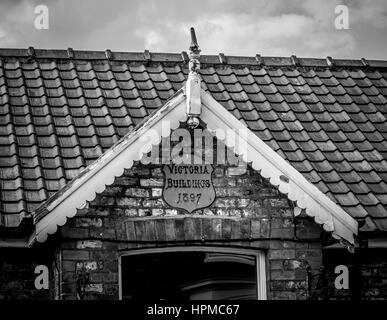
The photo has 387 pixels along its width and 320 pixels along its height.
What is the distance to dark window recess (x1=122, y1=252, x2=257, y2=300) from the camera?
10797 mm

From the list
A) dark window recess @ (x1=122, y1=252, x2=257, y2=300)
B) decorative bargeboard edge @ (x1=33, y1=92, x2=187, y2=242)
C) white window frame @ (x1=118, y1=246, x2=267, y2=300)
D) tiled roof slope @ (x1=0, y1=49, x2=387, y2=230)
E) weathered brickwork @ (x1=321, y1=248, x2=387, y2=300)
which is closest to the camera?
decorative bargeboard edge @ (x1=33, y1=92, x2=187, y2=242)

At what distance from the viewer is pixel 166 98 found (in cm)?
1251

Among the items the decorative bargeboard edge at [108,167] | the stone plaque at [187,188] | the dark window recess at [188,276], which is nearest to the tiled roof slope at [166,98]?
the decorative bargeboard edge at [108,167]

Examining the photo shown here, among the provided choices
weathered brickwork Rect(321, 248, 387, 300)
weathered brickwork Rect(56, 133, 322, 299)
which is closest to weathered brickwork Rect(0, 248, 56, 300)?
weathered brickwork Rect(56, 133, 322, 299)

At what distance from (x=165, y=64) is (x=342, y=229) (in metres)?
4.36

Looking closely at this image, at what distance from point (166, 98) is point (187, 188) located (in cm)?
208

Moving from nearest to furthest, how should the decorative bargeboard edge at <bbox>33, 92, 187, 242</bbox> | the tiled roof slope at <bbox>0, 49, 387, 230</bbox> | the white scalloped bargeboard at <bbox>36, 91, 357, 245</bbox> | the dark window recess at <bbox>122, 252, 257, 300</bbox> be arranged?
the decorative bargeboard edge at <bbox>33, 92, 187, 242</bbox>, the white scalloped bargeboard at <bbox>36, 91, 357, 245</bbox>, the dark window recess at <bbox>122, 252, 257, 300</bbox>, the tiled roof slope at <bbox>0, 49, 387, 230</bbox>

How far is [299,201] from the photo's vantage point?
10406 millimetres

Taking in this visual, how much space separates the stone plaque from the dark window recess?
60cm

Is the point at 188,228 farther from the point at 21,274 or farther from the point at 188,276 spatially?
the point at 21,274

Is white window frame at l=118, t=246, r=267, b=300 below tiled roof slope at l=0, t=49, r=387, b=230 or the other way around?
below

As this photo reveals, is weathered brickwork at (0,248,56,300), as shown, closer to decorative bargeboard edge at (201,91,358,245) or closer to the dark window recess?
the dark window recess
